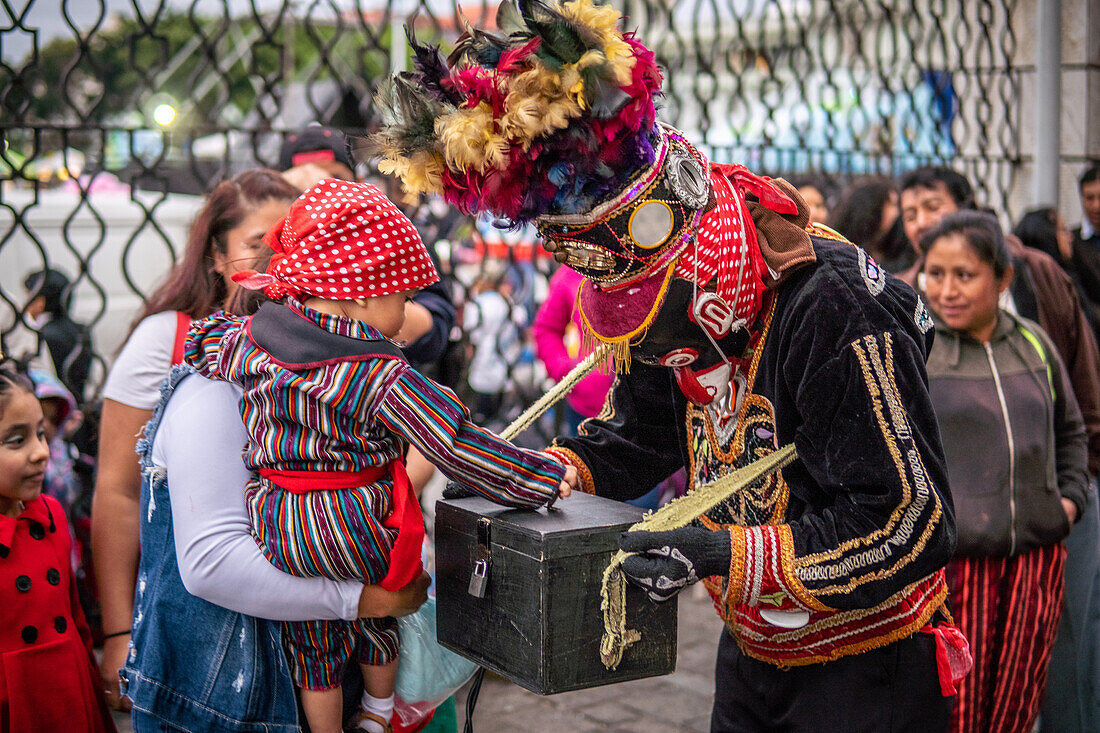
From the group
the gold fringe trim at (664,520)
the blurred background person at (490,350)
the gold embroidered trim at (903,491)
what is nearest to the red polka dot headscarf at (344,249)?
the gold fringe trim at (664,520)

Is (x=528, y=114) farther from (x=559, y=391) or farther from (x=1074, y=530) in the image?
(x=1074, y=530)

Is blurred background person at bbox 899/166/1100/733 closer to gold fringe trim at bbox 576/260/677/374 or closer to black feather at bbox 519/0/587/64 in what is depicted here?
gold fringe trim at bbox 576/260/677/374

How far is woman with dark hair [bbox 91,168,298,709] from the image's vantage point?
279 cm

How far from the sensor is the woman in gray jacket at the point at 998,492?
11.1 ft

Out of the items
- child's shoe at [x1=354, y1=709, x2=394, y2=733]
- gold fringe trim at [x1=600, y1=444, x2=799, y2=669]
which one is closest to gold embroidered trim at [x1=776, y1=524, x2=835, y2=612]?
gold fringe trim at [x1=600, y1=444, x2=799, y2=669]

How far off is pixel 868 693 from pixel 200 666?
138 cm

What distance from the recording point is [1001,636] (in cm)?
339

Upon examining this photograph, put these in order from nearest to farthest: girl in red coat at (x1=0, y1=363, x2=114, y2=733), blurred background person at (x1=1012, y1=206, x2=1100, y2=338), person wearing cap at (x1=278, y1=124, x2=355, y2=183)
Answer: girl in red coat at (x1=0, y1=363, x2=114, y2=733)
person wearing cap at (x1=278, y1=124, x2=355, y2=183)
blurred background person at (x1=1012, y1=206, x2=1100, y2=338)

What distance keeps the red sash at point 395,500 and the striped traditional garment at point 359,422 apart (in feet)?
0.07

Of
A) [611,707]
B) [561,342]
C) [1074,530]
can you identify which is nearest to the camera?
[1074,530]

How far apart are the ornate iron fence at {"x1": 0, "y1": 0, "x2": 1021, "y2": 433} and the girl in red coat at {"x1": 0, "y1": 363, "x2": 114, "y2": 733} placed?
1.25 meters

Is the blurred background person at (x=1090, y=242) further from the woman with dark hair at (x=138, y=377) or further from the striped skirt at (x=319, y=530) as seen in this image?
the striped skirt at (x=319, y=530)

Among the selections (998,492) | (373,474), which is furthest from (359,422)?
(998,492)

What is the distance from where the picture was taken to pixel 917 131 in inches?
264
